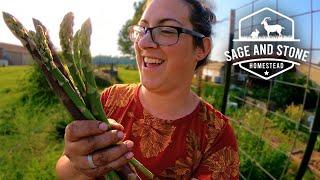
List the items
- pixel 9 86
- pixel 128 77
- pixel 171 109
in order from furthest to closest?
pixel 128 77 < pixel 9 86 < pixel 171 109

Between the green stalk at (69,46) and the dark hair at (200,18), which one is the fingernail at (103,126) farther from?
the dark hair at (200,18)

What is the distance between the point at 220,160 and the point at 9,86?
360 inches

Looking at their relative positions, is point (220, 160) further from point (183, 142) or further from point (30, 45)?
point (30, 45)

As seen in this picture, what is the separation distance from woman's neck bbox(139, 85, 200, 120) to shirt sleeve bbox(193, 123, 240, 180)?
0.63 ft

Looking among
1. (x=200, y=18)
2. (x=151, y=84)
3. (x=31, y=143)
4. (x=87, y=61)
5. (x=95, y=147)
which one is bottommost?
(x=31, y=143)

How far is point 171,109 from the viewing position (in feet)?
6.61

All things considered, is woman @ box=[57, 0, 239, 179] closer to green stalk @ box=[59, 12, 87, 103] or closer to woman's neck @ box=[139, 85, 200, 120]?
woman's neck @ box=[139, 85, 200, 120]

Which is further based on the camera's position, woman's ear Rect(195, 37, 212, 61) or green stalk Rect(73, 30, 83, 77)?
woman's ear Rect(195, 37, 212, 61)

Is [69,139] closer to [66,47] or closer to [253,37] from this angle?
[66,47]

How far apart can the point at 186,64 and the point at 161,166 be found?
0.44m

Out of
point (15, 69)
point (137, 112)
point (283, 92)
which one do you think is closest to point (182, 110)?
point (137, 112)

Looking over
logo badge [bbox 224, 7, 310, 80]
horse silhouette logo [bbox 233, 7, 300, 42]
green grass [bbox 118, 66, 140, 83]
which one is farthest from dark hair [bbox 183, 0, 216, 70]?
green grass [bbox 118, 66, 140, 83]

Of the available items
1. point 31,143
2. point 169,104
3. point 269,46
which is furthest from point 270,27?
point 169,104

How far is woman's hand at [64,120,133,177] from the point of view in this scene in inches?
56.3
